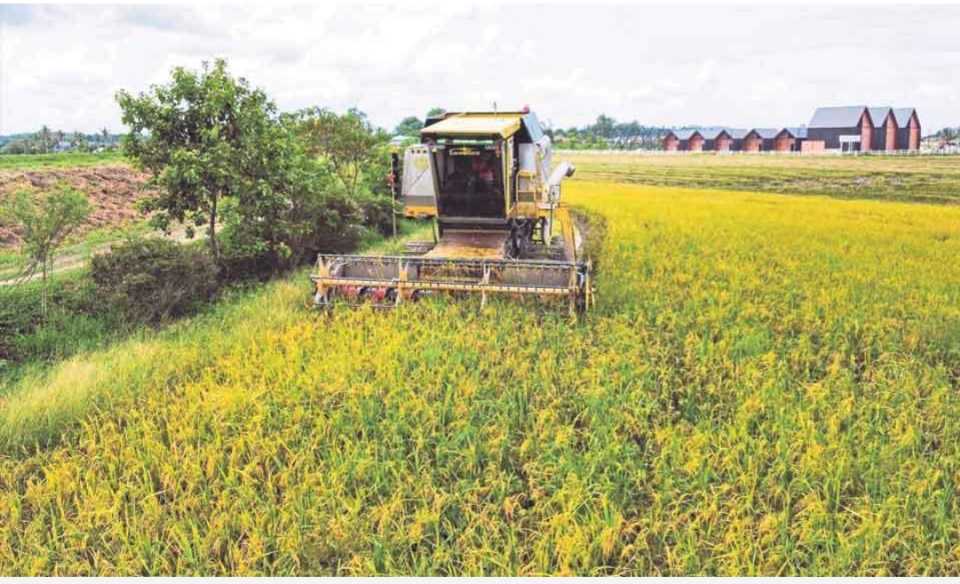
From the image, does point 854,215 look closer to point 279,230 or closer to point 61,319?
point 279,230

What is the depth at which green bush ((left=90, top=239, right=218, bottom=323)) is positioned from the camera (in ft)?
33.5

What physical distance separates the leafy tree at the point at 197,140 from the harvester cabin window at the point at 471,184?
10.8 ft

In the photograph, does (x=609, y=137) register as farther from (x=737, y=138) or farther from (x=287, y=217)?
(x=287, y=217)

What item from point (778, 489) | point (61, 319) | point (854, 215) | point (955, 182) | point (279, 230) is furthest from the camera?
point (955, 182)

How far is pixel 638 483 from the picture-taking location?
4340mm

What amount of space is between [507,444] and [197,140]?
9.36 meters

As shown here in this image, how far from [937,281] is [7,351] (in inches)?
501

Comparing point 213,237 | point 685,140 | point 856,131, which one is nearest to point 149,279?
point 213,237

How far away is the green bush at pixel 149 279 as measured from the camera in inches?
402

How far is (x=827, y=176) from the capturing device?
36.8 metres

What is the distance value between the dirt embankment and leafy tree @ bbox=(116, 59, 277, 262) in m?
8.54

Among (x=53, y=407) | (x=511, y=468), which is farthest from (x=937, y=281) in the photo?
(x=53, y=407)

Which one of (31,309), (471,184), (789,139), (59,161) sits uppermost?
(789,139)

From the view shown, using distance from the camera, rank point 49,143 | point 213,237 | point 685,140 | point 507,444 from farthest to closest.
Answer: point 685,140
point 49,143
point 213,237
point 507,444
